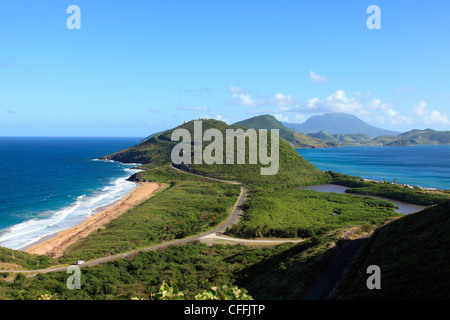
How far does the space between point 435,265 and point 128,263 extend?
25473 millimetres

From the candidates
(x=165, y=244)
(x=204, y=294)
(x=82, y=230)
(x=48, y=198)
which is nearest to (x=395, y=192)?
(x=165, y=244)

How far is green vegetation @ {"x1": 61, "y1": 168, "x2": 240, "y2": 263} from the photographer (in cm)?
3359

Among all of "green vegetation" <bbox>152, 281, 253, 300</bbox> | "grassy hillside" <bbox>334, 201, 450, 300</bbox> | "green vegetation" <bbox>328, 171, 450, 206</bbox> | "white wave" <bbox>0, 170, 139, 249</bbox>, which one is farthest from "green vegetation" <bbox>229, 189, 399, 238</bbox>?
"green vegetation" <bbox>152, 281, 253, 300</bbox>

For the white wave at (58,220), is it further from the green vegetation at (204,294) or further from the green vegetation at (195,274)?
the green vegetation at (204,294)

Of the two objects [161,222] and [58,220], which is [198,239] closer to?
[161,222]

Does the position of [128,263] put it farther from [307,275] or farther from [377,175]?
[377,175]

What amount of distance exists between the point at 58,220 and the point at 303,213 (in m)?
46.3

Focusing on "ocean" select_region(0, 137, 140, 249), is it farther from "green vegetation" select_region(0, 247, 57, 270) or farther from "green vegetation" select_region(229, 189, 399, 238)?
"green vegetation" select_region(229, 189, 399, 238)

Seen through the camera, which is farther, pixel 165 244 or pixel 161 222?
pixel 161 222

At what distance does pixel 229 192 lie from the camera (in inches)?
2657

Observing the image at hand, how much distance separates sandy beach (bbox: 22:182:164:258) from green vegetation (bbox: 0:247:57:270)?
13.0 feet

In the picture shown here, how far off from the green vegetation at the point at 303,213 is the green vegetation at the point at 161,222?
6147 millimetres

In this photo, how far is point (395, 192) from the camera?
67.4m
